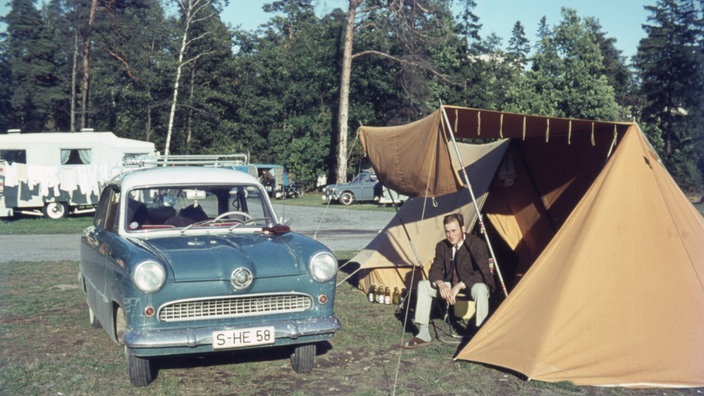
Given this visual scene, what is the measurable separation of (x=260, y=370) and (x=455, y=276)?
224 centimetres

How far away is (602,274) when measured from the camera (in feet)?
19.4

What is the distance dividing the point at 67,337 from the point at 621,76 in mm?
64237

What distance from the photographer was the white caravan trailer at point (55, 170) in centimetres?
2047

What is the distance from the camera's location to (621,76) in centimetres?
6356

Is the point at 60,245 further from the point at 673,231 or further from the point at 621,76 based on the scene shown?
the point at 621,76

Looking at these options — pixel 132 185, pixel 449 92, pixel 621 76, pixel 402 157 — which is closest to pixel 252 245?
pixel 132 185

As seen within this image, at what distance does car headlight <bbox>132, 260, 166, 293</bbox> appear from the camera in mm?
5098

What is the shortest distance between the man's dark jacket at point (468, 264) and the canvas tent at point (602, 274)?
2.12 feet

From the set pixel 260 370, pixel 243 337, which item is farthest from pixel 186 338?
pixel 260 370

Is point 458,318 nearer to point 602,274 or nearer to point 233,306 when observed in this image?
point 602,274

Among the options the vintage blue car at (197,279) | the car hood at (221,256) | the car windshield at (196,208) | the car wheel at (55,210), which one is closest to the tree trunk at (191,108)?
the car wheel at (55,210)

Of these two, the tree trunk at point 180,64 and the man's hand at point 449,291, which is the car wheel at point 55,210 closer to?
the tree trunk at point 180,64

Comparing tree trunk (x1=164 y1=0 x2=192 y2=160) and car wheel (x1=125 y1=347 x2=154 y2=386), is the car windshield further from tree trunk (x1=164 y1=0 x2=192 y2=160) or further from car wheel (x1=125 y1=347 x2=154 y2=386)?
tree trunk (x1=164 y1=0 x2=192 y2=160)

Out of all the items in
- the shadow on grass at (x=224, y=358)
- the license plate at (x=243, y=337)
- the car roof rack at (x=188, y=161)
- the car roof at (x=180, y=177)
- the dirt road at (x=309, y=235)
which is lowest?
the dirt road at (x=309, y=235)
